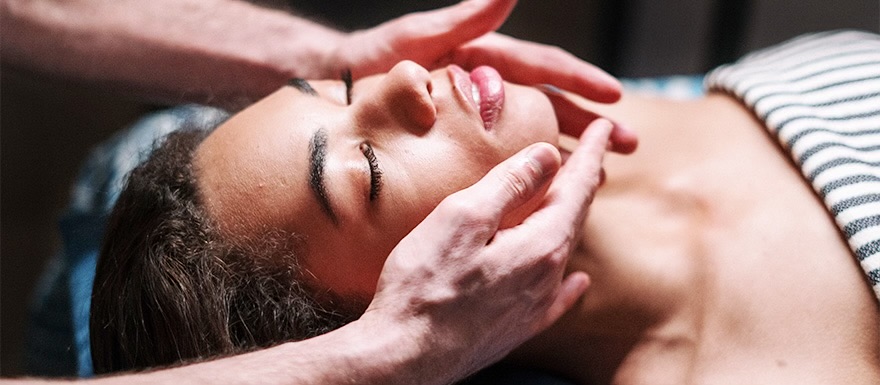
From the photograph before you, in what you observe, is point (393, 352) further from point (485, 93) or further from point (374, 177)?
point (485, 93)

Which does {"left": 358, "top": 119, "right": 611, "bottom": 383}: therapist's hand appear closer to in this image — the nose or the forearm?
the nose

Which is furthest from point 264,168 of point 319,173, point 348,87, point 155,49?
point 155,49

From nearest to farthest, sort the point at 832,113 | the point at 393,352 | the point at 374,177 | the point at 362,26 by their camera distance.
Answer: the point at 393,352
the point at 374,177
the point at 832,113
the point at 362,26

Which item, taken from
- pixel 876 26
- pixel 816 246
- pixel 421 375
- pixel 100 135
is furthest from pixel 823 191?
pixel 100 135

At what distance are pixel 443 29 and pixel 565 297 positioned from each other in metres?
0.54

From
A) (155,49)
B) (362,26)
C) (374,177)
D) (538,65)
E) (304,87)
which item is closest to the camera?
(374,177)

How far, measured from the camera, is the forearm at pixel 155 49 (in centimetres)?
150

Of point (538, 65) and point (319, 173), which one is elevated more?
point (538, 65)

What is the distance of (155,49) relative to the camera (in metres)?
1.52

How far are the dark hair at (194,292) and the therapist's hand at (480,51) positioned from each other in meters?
0.46

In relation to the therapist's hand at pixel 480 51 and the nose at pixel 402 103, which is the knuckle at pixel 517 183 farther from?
the therapist's hand at pixel 480 51

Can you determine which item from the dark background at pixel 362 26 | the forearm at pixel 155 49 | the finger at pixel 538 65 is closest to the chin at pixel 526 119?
the finger at pixel 538 65

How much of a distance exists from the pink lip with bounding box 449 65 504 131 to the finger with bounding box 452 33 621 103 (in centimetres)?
26

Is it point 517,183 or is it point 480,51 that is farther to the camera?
point 480,51
